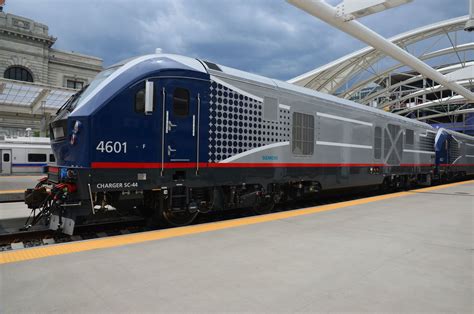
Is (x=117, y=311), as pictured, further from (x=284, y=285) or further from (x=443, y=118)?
(x=443, y=118)

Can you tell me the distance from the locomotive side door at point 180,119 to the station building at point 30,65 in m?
34.7

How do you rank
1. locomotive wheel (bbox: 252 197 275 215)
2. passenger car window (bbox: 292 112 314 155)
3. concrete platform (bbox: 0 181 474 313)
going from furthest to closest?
passenger car window (bbox: 292 112 314 155)
locomotive wheel (bbox: 252 197 275 215)
concrete platform (bbox: 0 181 474 313)

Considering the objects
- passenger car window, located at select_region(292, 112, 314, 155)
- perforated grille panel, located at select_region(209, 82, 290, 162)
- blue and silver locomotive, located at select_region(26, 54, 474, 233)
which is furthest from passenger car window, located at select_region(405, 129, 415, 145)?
perforated grille panel, located at select_region(209, 82, 290, 162)

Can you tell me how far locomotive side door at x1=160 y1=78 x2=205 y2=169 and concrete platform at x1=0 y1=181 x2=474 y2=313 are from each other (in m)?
1.46

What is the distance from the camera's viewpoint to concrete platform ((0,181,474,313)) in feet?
11.3

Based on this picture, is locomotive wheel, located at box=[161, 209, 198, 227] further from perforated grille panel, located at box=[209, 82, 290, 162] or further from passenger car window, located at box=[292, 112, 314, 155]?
passenger car window, located at box=[292, 112, 314, 155]

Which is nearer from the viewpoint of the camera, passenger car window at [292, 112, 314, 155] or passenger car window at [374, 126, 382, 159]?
passenger car window at [292, 112, 314, 155]

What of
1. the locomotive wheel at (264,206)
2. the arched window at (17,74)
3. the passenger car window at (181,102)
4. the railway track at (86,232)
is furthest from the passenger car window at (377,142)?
the arched window at (17,74)

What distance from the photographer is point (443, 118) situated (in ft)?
224

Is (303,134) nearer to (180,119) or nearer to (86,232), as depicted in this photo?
(180,119)

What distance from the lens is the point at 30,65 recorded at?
2096 inches

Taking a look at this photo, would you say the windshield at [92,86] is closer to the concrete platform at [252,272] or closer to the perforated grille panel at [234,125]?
the perforated grille panel at [234,125]

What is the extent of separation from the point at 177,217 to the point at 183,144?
1601mm

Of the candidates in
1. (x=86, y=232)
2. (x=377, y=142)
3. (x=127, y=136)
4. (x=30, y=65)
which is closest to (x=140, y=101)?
(x=127, y=136)
